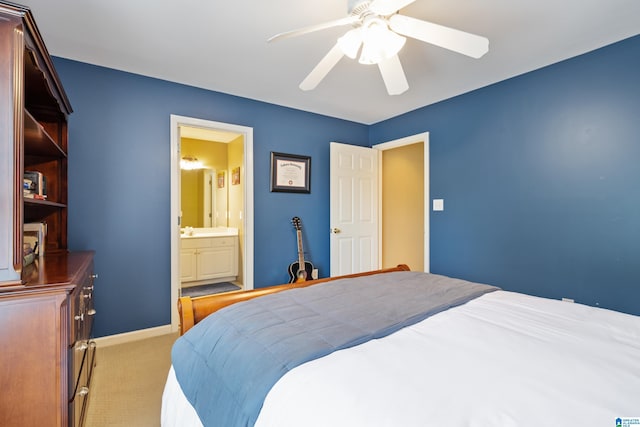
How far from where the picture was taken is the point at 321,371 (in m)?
0.85

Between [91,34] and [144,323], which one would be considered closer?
[91,34]

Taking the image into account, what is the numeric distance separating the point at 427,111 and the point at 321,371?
3.55 m

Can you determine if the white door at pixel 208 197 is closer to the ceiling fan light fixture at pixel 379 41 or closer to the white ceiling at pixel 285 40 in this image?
the white ceiling at pixel 285 40

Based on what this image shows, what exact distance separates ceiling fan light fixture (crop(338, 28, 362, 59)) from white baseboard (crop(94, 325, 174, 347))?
2903mm

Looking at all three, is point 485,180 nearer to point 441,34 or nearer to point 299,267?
point 441,34

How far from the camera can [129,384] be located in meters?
2.11

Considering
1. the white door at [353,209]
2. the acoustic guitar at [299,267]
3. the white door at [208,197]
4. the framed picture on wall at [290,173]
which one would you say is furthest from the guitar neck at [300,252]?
the white door at [208,197]

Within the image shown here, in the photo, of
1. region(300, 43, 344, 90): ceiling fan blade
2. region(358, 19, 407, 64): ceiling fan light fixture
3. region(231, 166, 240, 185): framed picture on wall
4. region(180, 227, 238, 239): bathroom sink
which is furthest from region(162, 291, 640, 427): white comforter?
region(231, 166, 240, 185): framed picture on wall

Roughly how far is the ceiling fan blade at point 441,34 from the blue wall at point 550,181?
62.6 inches

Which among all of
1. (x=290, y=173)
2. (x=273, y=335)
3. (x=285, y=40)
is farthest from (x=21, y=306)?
(x=290, y=173)

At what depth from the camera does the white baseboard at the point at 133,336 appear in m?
2.73

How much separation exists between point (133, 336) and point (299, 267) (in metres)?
1.80

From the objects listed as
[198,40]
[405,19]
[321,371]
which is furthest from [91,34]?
[321,371]

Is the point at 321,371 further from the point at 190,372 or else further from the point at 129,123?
the point at 129,123
